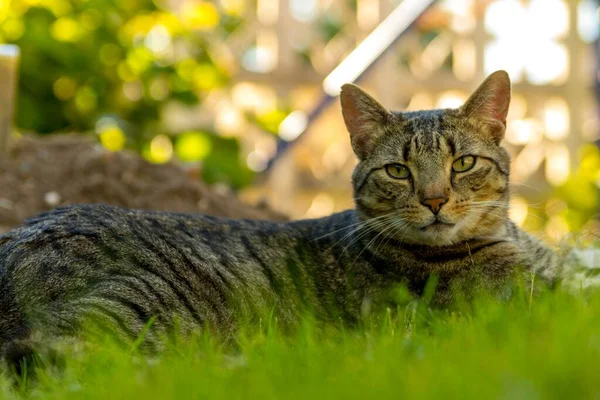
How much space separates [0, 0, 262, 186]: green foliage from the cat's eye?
3245mm

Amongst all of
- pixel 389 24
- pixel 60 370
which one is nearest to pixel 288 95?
pixel 389 24

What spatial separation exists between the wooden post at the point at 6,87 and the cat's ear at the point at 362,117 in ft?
8.57

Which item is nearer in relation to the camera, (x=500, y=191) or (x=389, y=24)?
(x=500, y=191)

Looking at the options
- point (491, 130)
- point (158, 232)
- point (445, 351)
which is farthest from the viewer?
point (491, 130)

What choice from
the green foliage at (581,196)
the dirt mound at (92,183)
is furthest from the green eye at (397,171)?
the green foliage at (581,196)

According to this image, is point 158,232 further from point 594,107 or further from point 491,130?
point 594,107

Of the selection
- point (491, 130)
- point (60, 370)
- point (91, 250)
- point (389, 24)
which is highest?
point (389, 24)

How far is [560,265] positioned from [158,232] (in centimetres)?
173

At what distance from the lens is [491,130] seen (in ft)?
11.9

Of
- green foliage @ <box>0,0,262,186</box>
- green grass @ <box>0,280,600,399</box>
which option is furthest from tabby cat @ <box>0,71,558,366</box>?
green foliage @ <box>0,0,262,186</box>

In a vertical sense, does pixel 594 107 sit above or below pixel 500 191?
above

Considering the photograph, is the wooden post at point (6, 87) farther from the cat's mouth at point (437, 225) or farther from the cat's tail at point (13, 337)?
the cat's mouth at point (437, 225)

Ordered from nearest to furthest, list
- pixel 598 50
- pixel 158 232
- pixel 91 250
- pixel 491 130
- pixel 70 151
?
1. pixel 91 250
2. pixel 158 232
3. pixel 491 130
4. pixel 70 151
5. pixel 598 50

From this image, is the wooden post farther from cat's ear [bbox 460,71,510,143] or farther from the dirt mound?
cat's ear [bbox 460,71,510,143]
